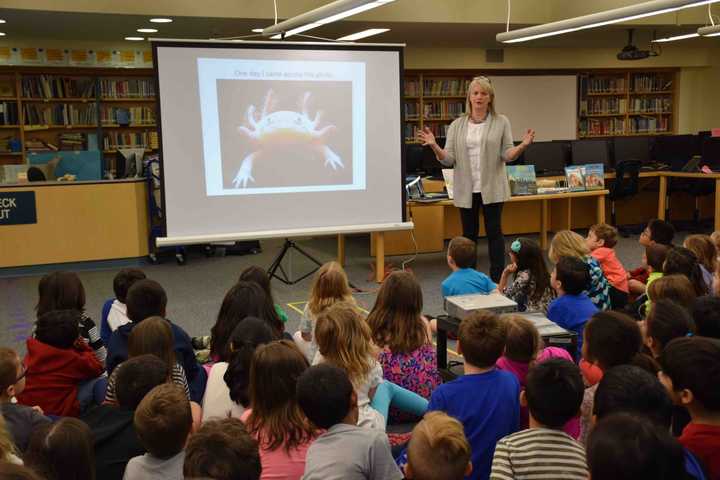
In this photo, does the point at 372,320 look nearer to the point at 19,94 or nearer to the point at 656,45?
the point at 19,94

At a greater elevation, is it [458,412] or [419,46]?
[419,46]

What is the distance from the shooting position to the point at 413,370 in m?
3.13

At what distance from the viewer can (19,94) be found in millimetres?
9242

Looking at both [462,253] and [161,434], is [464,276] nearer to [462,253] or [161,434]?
[462,253]

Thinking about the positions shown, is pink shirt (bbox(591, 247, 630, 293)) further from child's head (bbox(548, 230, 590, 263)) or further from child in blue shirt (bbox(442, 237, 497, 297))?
child in blue shirt (bbox(442, 237, 497, 297))

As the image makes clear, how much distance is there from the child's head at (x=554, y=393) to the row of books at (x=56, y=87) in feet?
29.3

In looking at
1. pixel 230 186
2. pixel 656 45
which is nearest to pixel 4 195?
pixel 230 186

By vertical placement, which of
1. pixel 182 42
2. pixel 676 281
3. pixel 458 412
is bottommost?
pixel 458 412

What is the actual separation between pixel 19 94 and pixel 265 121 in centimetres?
516

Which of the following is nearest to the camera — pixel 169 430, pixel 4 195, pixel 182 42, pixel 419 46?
pixel 169 430

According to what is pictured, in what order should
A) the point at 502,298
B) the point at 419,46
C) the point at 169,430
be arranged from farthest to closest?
the point at 419,46, the point at 502,298, the point at 169,430

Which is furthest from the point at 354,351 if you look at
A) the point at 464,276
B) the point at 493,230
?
the point at 493,230

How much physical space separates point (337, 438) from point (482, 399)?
0.56 m

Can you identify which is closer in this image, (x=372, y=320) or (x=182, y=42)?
(x=372, y=320)
